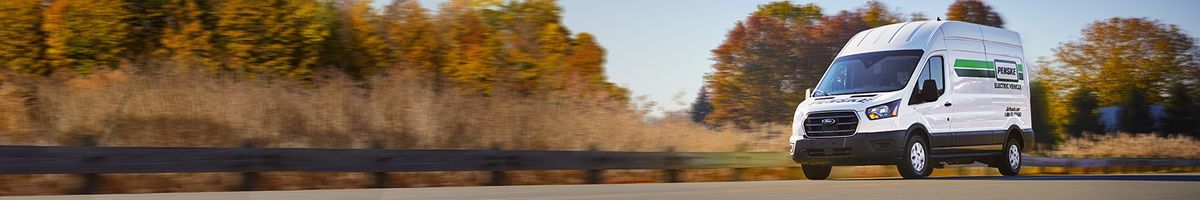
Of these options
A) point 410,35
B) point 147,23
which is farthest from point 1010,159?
point 410,35

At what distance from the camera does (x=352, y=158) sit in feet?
45.1

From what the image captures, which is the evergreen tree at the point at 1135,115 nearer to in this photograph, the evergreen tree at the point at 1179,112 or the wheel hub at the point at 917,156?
the evergreen tree at the point at 1179,112

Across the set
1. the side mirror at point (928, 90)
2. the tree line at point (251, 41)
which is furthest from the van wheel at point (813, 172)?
the tree line at point (251, 41)

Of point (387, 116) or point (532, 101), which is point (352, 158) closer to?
point (387, 116)

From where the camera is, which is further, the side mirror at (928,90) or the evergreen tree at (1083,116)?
the evergreen tree at (1083,116)

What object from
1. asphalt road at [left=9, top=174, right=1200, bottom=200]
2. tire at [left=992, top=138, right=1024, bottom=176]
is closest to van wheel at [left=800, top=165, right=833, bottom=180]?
Answer: tire at [left=992, top=138, right=1024, bottom=176]

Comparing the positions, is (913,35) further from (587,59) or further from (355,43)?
(587,59)

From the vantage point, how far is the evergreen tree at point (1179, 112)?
55.3m

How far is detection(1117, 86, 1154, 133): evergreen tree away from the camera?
178 ft

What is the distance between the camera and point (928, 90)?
16.5 m

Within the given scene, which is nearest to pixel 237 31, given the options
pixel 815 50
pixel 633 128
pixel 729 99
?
pixel 633 128

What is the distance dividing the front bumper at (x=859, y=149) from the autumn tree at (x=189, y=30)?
69.2 ft

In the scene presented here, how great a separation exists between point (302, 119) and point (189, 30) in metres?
18.6

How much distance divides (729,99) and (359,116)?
133 ft
